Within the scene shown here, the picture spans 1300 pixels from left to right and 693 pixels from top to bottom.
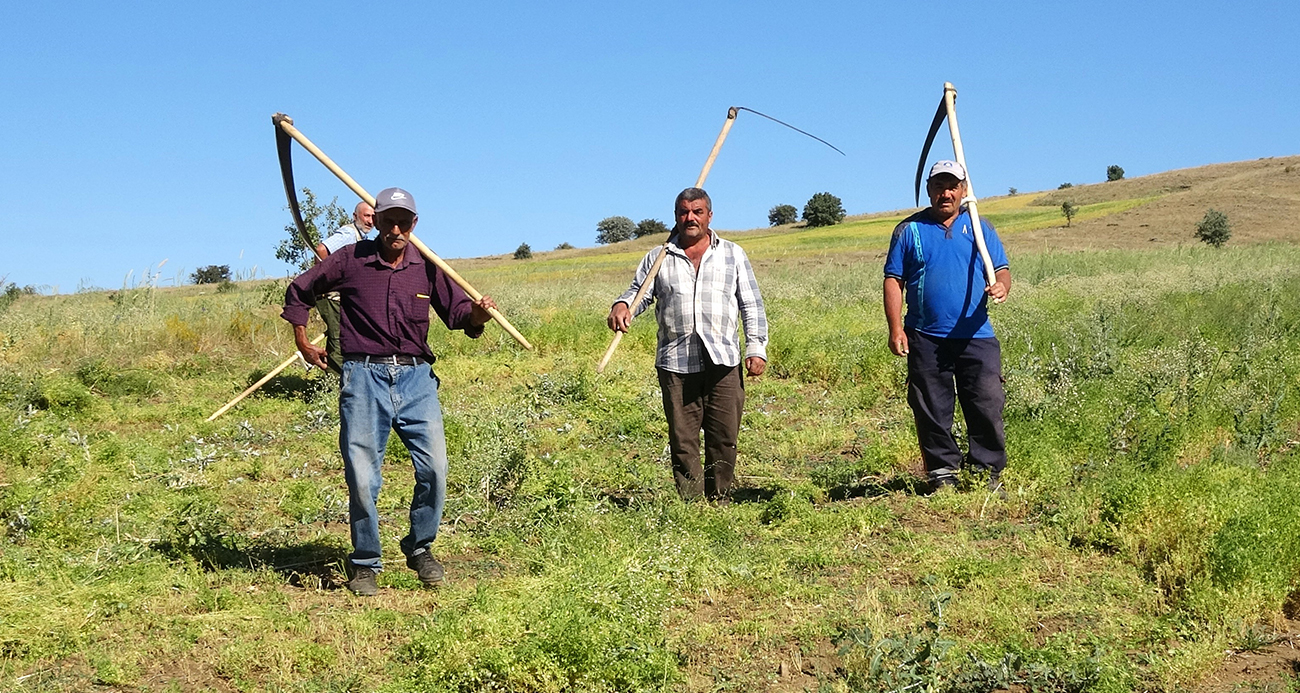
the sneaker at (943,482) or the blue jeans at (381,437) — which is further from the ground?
the blue jeans at (381,437)

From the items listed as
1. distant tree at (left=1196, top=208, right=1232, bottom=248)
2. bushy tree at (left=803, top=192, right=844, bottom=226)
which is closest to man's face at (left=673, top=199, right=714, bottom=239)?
distant tree at (left=1196, top=208, right=1232, bottom=248)

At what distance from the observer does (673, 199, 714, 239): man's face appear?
639 centimetres

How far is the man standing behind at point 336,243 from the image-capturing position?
877 cm

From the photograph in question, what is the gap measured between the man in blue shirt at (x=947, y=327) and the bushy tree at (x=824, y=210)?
194 ft

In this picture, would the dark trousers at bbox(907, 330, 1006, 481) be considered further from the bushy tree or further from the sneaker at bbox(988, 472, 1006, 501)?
the bushy tree

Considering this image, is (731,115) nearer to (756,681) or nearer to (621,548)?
(621,548)

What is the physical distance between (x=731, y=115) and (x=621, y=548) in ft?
10.2

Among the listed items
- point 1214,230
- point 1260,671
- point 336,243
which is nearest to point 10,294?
point 336,243

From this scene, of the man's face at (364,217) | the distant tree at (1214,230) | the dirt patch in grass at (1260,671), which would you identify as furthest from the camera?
the distant tree at (1214,230)

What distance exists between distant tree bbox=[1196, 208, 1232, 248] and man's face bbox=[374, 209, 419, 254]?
37.5m

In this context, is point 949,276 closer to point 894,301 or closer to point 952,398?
point 894,301

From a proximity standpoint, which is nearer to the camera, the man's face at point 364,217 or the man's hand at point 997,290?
the man's hand at point 997,290

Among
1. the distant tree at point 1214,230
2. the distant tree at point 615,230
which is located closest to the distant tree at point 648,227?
the distant tree at point 615,230

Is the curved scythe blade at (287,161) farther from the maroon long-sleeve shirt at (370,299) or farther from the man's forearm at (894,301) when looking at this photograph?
the man's forearm at (894,301)
